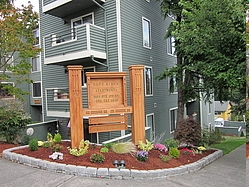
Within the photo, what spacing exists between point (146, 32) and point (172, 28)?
6.80 feet

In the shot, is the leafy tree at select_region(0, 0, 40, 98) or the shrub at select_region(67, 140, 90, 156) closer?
the shrub at select_region(67, 140, 90, 156)

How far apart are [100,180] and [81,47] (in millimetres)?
5897

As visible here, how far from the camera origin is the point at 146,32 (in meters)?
10.9

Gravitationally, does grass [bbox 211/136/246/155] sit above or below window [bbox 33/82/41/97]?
below

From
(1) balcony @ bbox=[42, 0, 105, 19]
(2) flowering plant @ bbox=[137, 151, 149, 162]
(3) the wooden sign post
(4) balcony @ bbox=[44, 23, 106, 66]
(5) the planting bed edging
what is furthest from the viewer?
(1) balcony @ bbox=[42, 0, 105, 19]

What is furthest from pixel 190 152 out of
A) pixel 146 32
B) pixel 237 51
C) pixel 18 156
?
pixel 146 32

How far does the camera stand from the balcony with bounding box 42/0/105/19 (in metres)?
9.25

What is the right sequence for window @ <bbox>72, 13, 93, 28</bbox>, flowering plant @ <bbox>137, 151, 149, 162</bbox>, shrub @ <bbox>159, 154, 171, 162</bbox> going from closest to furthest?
flowering plant @ <bbox>137, 151, 149, 162</bbox>, shrub @ <bbox>159, 154, 171, 162</bbox>, window @ <bbox>72, 13, 93, 28</bbox>

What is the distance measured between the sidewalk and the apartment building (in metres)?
3.36

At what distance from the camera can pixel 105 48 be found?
30.4 feet

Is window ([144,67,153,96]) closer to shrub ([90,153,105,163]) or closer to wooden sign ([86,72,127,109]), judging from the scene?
wooden sign ([86,72,127,109])

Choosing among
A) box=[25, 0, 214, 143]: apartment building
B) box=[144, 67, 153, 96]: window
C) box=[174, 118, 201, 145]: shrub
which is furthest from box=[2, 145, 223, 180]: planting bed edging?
box=[144, 67, 153, 96]: window

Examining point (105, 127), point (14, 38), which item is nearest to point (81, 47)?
point (14, 38)

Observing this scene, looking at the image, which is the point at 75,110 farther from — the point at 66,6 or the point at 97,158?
the point at 66,6
